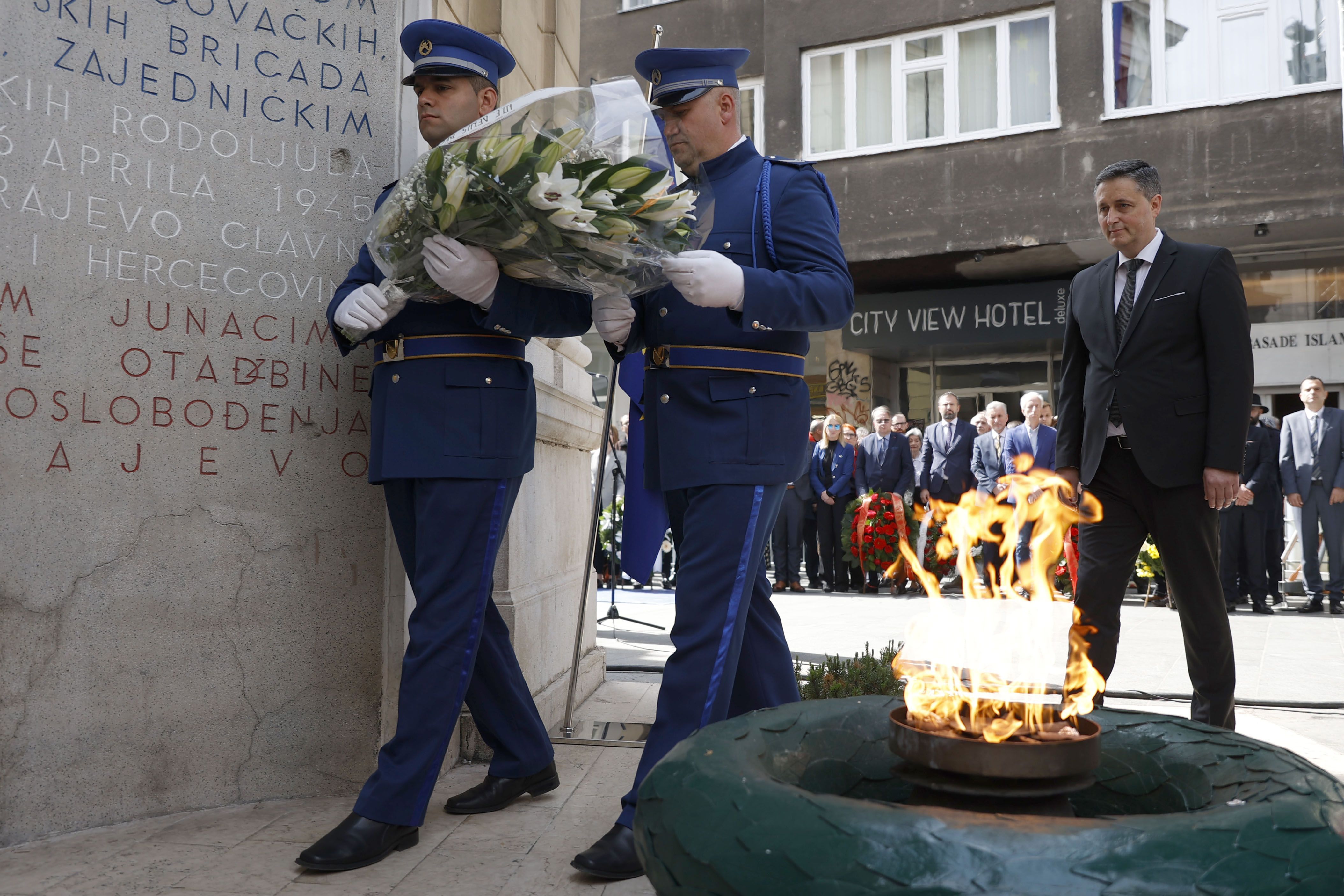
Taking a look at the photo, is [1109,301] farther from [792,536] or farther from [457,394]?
[792,536]

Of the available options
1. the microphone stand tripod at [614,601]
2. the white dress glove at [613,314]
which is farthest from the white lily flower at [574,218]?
the microphone stand tripod at [614,601]

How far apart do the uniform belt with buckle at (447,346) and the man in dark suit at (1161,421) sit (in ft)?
6.62

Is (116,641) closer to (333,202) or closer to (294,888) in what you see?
(294,888)

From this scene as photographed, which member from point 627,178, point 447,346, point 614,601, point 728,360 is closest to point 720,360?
point 728,360

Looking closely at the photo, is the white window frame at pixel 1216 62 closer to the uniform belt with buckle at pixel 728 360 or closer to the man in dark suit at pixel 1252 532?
the man in dark suit at pixel 1252 532

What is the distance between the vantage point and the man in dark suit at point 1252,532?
1027 cm

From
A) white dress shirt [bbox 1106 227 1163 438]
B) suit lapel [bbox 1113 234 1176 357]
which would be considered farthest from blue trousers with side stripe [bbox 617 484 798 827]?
suit lapel [bbox 1113 234 1176 357]

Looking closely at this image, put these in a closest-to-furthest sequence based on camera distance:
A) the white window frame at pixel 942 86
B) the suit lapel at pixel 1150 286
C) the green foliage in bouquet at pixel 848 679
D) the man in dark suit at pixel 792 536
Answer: the suit lapel at pixel 1150 286 < the green foliage in bouquet at pixel 848 679 < the man in dark suit at pixel 792 536 < the white window frame at pixel 942 86

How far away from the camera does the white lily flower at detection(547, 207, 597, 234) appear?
2438 millimetres

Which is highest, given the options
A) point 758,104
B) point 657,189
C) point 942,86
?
point 758,104

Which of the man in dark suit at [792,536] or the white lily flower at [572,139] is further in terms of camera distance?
the man in dark suit at [792,536]

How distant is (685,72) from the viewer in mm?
2947

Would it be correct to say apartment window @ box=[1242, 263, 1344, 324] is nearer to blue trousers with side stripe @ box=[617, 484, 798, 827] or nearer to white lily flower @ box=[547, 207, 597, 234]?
blue trousers with side stripe @ box=[617, 484, 798, 827]

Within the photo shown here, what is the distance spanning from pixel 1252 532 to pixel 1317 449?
1.06m
